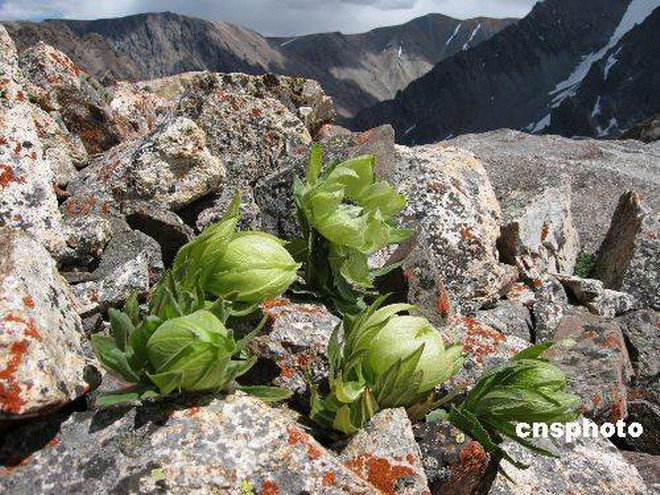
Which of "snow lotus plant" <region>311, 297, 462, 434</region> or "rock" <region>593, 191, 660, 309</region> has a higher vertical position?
"snow lotus plant" <region>311, 297, 462, 434</region>

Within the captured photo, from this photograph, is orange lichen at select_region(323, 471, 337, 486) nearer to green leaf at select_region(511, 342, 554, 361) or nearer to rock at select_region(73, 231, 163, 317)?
green leaf at select_region(511, 342, 554, 361)

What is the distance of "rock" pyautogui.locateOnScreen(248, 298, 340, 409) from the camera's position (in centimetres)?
362

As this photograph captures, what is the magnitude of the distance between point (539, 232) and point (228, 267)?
221 inches

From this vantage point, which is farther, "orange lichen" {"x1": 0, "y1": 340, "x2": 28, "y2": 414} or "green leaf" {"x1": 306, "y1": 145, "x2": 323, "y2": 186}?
"green leaf" {"x1": 306, "y1": 145, "x2": 323, "y2": 186}

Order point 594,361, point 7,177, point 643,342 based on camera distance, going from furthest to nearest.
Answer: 1. point 643,342
2. point 594,361
3. point 7,177

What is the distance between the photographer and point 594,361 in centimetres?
555

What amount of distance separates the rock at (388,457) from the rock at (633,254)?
671cm

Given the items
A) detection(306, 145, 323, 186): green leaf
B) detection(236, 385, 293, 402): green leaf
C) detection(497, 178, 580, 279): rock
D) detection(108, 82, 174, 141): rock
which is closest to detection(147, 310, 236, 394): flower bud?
detection(236, 385, 293, 402): green leaf

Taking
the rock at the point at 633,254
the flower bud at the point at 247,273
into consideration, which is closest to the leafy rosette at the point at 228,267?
the flower bud at the point at 247,273

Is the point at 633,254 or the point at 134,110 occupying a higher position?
the point at 134,110

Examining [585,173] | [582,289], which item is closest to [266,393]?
[582,289]

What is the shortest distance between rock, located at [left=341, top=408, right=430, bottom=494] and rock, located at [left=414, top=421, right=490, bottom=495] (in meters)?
0.18

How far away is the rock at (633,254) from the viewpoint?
29.9ft

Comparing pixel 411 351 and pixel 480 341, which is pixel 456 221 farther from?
pixel 411 351
